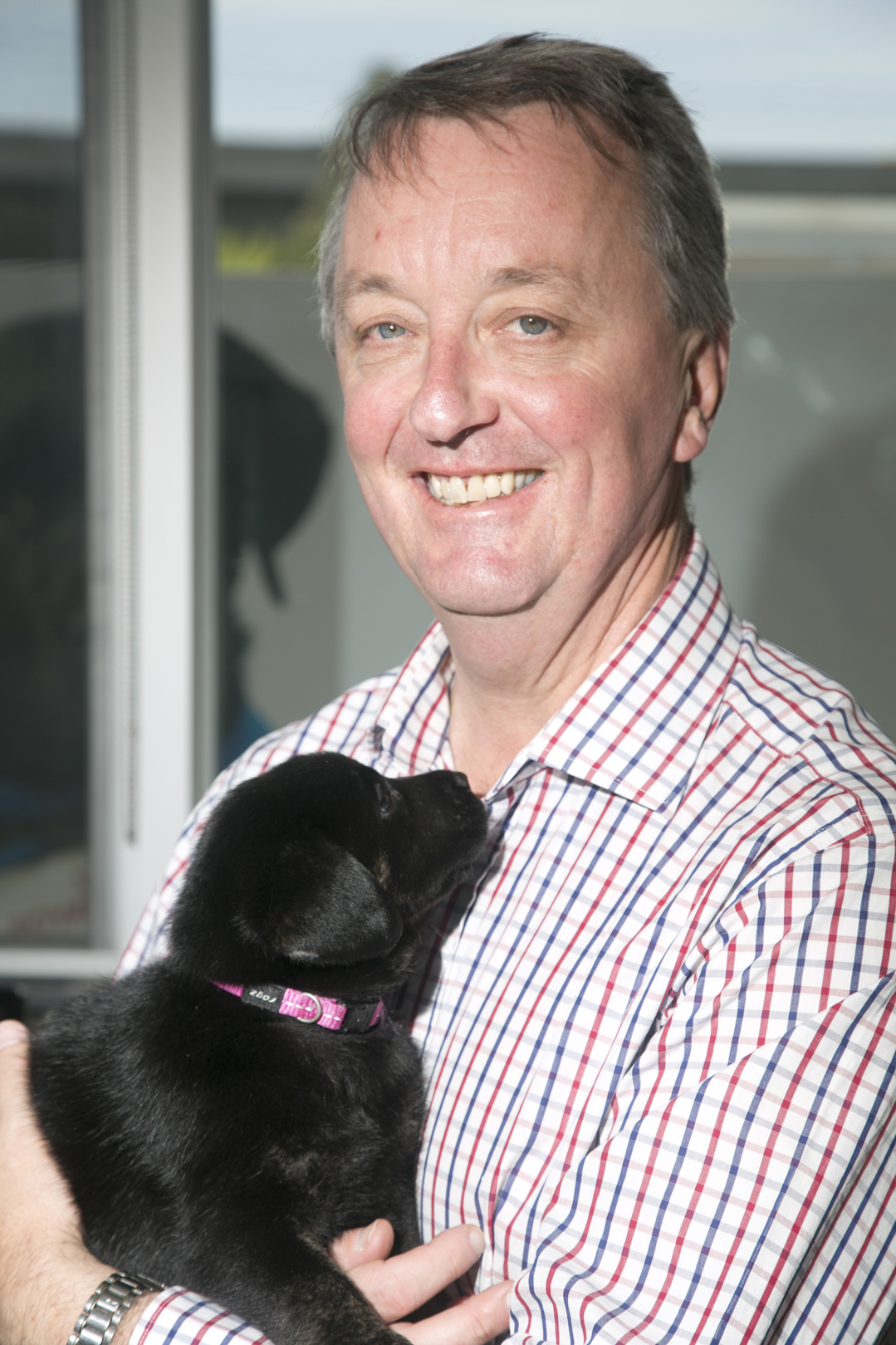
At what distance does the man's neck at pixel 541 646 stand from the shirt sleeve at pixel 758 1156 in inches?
18.7

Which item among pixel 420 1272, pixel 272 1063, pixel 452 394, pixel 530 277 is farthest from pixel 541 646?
pixel 420 1272

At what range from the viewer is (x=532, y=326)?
4.31 ft

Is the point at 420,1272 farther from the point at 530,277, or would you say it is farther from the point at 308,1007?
the point at 530,277

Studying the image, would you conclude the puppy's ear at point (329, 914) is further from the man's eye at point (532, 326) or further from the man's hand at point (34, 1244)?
the man's eye at point (532, 326)

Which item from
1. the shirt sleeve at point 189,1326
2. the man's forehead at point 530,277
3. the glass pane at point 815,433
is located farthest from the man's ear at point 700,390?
the glass pane at point 815,433

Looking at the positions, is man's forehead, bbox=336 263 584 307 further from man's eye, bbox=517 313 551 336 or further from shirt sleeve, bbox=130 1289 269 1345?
shirt sleeve, bbox=130 1289 269 1345

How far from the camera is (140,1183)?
1.30 metres

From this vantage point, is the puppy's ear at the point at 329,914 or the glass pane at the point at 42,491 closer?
the puppy's ear at the point at 329,914

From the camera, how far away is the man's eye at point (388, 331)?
140 centimetres

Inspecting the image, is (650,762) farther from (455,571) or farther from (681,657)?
(455,571)

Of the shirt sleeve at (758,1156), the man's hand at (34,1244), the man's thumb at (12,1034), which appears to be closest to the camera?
the shirt sleeve at (758,1156)

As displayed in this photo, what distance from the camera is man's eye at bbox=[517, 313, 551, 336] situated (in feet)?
4.29

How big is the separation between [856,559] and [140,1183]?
2.39 m

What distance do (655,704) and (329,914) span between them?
0.46 metres
